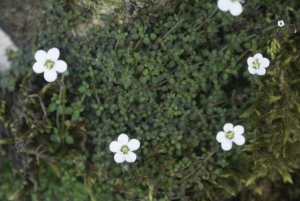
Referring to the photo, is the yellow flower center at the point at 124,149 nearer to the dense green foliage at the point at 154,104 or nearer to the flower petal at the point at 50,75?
the dense green foliage at the point at 154,104

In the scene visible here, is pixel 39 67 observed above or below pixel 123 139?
above

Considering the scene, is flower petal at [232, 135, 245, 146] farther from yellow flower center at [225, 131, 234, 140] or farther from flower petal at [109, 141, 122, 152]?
flower petal at [109, 141, 122, 152]

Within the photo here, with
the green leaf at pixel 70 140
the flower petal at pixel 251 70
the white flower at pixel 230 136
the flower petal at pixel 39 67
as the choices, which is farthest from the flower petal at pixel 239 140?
the flower petal at pixel 39 67

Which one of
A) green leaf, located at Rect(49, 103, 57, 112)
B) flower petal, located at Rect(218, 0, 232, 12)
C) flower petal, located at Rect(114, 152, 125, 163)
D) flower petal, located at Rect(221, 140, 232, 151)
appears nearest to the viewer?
flower petal, located at Rect(218, 0, 232, 12)

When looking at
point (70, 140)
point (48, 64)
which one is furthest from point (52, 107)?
point (48, 64)

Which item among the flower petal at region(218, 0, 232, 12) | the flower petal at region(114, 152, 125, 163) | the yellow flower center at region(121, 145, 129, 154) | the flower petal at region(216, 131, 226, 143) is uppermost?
the flower petal at region(218, 0, 232, 12)

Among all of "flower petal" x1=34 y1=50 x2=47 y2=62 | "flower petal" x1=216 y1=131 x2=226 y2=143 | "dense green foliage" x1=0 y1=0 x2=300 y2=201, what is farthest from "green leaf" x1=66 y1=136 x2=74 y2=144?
"flower petal" x1=216 y1=131 x2=226 y2=143

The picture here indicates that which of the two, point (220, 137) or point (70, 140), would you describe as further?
point (70, 140)

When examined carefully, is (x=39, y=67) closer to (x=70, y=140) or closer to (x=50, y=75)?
(x=50, y=75)
